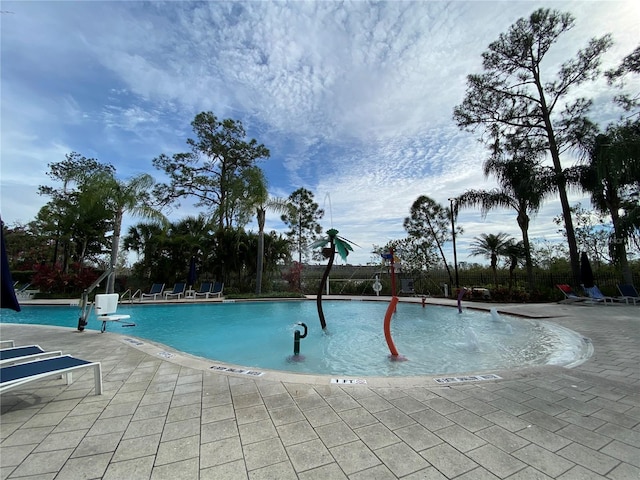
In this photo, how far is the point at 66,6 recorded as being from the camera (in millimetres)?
5844

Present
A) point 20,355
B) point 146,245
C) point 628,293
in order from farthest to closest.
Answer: point 146,245
point 628,293
point 20,355

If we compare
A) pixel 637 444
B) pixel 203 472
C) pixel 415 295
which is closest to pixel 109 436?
pixel 203 472

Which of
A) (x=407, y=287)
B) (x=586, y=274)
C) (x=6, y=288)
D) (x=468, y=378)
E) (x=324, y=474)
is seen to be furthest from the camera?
(x=407, y=287)

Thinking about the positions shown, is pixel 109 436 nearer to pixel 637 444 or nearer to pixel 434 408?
pixel 434 408

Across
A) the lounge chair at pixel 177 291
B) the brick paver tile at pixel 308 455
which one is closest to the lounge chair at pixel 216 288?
the lounge chair at pixel 177 291

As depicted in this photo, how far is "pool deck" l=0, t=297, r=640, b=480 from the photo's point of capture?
Answer: 1.80 meters

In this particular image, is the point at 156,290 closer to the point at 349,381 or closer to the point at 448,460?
the point at 349,381

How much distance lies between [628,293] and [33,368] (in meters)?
17.7

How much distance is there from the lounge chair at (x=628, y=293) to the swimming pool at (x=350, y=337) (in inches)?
243

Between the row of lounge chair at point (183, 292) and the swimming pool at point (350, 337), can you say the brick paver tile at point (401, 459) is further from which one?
the row of lounge chair at point (183, 292)

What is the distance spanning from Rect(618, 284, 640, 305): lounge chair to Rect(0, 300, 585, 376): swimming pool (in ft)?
20.2

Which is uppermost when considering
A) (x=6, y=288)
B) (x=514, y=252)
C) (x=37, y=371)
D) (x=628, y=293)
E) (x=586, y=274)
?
(x=514, y=252)

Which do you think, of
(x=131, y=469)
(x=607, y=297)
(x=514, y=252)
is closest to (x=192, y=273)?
(x=131, y=469)

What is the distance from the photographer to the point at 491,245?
1479 centimetres
